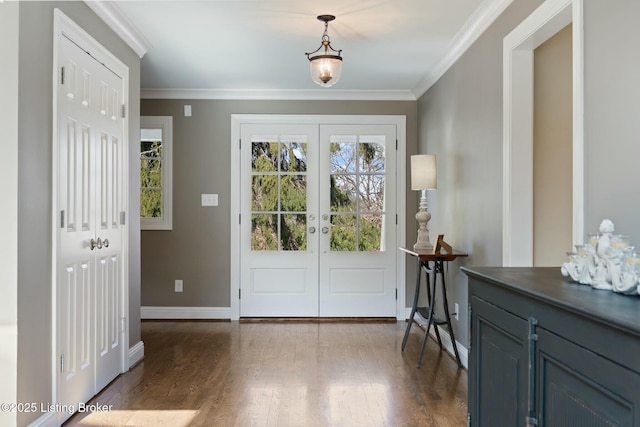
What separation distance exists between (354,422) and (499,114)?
1987 millimetres

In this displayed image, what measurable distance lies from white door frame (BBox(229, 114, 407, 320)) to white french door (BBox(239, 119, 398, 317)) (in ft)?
0.17

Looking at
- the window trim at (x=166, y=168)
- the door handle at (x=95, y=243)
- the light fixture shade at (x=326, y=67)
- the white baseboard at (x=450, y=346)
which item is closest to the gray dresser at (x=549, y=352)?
the white baseboard at (x=450, y=346)

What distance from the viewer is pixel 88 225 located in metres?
2.88

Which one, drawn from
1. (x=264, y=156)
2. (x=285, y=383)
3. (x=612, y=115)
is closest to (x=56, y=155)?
(x=285, y=383)

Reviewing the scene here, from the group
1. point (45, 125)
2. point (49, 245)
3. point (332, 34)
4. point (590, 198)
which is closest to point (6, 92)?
point (45, 125)

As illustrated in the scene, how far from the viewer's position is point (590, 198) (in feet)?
6.77

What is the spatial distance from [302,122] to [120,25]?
7.70ft

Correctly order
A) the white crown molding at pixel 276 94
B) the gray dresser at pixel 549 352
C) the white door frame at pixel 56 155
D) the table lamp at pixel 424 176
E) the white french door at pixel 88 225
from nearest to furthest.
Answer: the gray dresser at pixel 549 352 → the white door frame at pixel 56 155 → the white french door at pixel 88 225 → the table lamp at pixel 424 176 → the white crown molding at pixel 276 94

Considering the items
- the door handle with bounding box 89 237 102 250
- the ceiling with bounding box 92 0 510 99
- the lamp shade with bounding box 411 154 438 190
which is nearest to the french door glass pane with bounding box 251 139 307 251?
the ceiling with bounding box 92 0 510 99

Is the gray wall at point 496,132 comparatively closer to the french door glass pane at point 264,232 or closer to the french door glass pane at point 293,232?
the french door glass pane at point 293,232

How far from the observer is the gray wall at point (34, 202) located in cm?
221

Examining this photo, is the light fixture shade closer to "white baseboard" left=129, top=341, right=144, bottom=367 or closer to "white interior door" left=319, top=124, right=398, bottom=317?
"white interior door" left=319, top=124, right=398, bottom=317

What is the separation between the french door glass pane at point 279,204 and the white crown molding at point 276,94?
0.47 meters

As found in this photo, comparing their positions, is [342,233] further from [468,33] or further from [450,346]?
[468,33]
